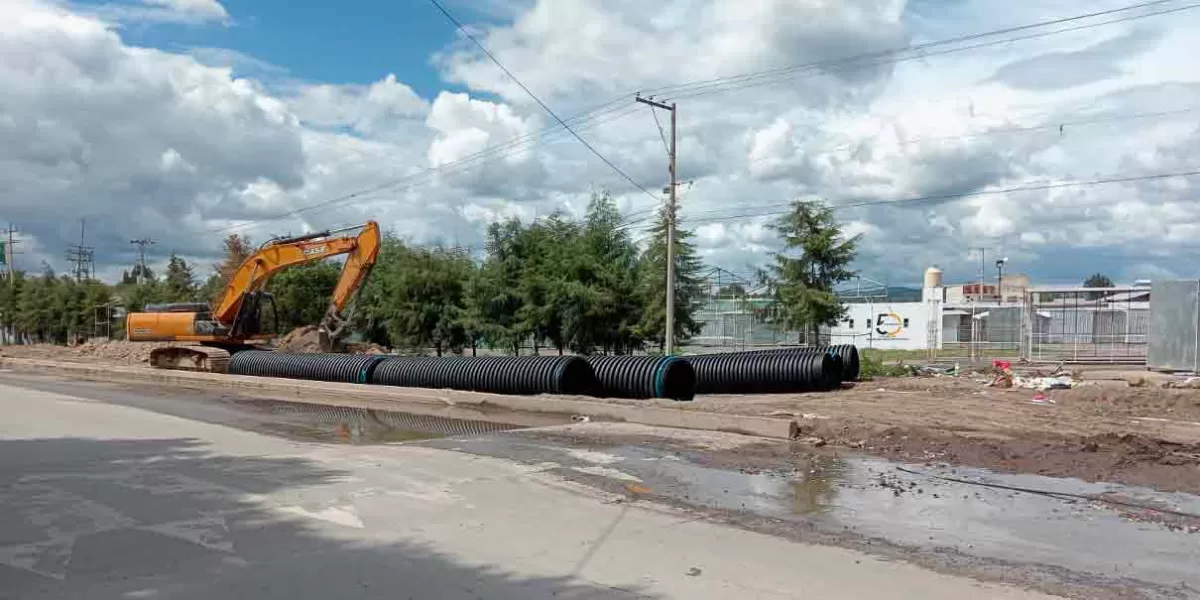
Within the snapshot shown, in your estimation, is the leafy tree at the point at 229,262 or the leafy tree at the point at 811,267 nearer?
the leafy tree at the point at 811,267

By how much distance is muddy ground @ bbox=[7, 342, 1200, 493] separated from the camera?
11.0m

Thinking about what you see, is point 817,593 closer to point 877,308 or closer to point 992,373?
point 992,373

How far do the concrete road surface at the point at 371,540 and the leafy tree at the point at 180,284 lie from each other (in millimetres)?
58371

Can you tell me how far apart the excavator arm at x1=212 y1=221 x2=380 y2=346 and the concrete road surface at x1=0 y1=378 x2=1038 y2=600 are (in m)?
18.3

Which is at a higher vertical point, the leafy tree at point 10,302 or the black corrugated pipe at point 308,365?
the leafy tree at point 10,302

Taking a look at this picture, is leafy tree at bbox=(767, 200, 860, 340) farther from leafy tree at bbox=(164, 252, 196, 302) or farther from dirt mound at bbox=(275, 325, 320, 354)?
leafy tree at bbox=(164, 252, 196, 302)

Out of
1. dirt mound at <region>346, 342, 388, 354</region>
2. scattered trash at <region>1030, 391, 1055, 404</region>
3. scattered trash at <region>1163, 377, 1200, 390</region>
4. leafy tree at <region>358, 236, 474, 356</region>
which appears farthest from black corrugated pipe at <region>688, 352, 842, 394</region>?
leafy tree at <region>358, 236, 474, 356</region>

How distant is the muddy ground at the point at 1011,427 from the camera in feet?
36.2

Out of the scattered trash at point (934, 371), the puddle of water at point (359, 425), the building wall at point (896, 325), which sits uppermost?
the building wall at point (896, 325)

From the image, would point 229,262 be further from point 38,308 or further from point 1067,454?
point 1067,454

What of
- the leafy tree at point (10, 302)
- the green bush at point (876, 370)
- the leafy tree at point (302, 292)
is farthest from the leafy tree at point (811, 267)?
the leafy tree at point (10, 302)

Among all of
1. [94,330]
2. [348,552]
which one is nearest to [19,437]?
[348,552]

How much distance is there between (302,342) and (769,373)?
1990 centimetres

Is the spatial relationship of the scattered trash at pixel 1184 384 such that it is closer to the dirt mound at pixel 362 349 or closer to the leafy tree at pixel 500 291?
the leafy tree at pixel 500 291
